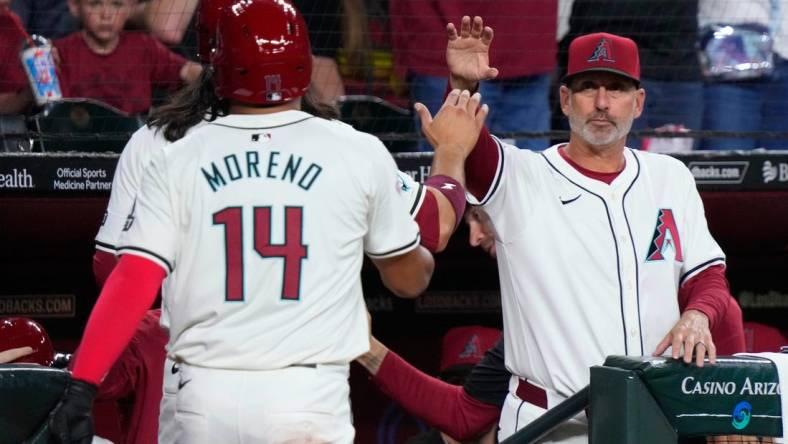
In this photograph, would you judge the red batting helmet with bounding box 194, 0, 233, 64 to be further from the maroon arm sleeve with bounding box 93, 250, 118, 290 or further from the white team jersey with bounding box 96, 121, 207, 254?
the maroon arm sleeve with bounding box 93, 250, 118, 290

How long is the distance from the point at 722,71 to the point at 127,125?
2153 mm

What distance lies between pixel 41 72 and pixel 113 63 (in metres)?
0.26

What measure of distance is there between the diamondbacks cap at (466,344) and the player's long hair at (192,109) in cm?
175

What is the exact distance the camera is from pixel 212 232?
206 cm

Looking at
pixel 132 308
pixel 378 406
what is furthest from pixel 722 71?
pixel 132 308

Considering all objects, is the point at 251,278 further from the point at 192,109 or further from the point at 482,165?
the point at 482,165

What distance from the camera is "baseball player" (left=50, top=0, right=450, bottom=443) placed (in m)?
2.02

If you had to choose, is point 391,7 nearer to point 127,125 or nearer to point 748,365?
point 127,125

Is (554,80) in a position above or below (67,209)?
above

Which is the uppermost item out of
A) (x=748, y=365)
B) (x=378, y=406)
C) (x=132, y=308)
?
(x=132, y=308)

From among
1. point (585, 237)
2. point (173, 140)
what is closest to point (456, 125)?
point (585, 237)

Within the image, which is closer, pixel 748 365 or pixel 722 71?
pixel 748 365

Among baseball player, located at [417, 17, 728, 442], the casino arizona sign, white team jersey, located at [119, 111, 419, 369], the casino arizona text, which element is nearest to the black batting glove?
white team jersey, located at [119, 111, 419, 369]

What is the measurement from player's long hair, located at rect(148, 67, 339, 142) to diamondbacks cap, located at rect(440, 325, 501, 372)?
5.75 feet
